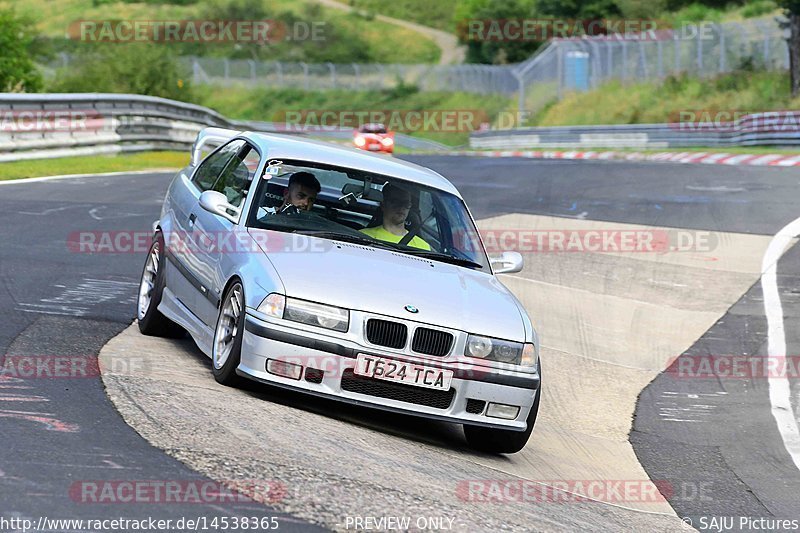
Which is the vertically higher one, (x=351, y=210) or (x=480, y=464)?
(x=351, y=210)

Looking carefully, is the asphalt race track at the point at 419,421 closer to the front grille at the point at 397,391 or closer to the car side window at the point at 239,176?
the front grille at the point at 397,391

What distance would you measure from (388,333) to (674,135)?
3274cm

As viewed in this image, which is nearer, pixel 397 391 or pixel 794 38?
pixel 397 391

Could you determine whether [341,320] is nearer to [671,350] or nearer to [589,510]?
[589,510]

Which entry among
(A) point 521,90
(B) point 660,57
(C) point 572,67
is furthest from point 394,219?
(A) point 521,90

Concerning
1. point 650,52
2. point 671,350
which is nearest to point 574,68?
point 650,52

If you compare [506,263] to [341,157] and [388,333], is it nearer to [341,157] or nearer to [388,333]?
[341,157]

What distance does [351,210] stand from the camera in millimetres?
8414

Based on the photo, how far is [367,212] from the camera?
834 centimetres

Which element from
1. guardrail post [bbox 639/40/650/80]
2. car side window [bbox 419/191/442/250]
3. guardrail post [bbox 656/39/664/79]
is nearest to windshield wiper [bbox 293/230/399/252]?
car side window [bbox 419/191/442/250]

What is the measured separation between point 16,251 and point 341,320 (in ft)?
19.9

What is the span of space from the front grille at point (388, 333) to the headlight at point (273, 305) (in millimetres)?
482

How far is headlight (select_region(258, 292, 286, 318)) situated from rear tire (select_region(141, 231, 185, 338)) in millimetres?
2074

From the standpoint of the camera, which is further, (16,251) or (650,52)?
(650,52)
